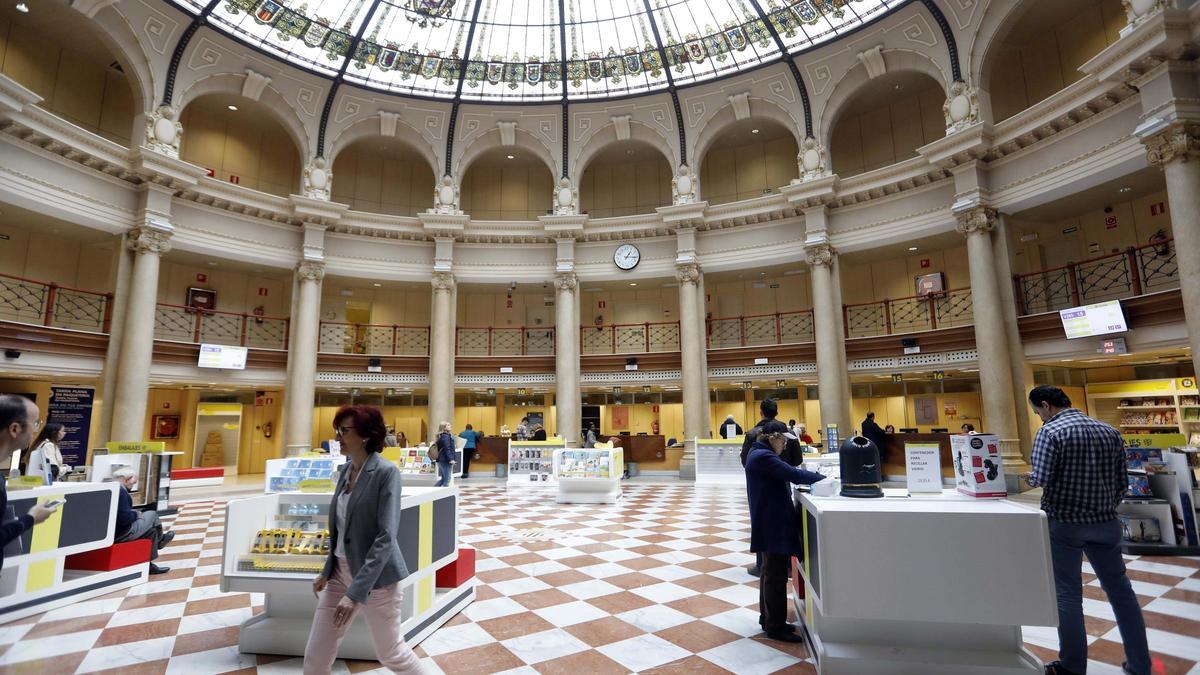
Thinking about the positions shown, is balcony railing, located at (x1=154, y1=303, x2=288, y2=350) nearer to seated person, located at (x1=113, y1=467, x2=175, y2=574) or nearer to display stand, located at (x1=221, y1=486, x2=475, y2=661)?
seated person, located at (x1=113, y1=467, x2=175, y2=574)

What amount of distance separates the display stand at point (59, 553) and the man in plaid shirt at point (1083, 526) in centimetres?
767

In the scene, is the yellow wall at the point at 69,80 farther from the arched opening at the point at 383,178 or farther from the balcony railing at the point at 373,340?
the balcony railing at the point at 373,340

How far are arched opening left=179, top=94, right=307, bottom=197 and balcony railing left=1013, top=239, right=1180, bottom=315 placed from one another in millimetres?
22324

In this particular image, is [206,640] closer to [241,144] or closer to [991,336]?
[991,336]

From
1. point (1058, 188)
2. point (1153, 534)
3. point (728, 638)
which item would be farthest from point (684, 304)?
point (728, 638)

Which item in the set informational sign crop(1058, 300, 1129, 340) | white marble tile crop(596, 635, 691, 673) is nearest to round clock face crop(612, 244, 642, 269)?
informational sign crop(1058, 300, 1129, 340)

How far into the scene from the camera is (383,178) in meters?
21.8

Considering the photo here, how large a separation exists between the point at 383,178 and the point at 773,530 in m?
21.3

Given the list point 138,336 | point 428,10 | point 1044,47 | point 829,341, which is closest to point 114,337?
point 138,336

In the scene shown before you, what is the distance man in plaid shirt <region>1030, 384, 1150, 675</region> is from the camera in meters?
3.46

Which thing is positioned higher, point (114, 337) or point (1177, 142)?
point (1177, 142)

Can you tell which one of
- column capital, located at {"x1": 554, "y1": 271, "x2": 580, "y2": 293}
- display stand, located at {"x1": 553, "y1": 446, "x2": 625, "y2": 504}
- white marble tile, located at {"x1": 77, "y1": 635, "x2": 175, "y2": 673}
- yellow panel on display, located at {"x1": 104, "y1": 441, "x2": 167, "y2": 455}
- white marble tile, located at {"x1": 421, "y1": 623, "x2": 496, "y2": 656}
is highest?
column capital, located at {"x1": 554, "y1": 271, "x2": 580, "y2": 293}

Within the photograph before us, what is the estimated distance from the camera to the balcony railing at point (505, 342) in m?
21.9

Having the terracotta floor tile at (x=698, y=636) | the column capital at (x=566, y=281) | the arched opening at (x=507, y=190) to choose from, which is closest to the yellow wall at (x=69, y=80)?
the arched opening at (x=507, y=190)
